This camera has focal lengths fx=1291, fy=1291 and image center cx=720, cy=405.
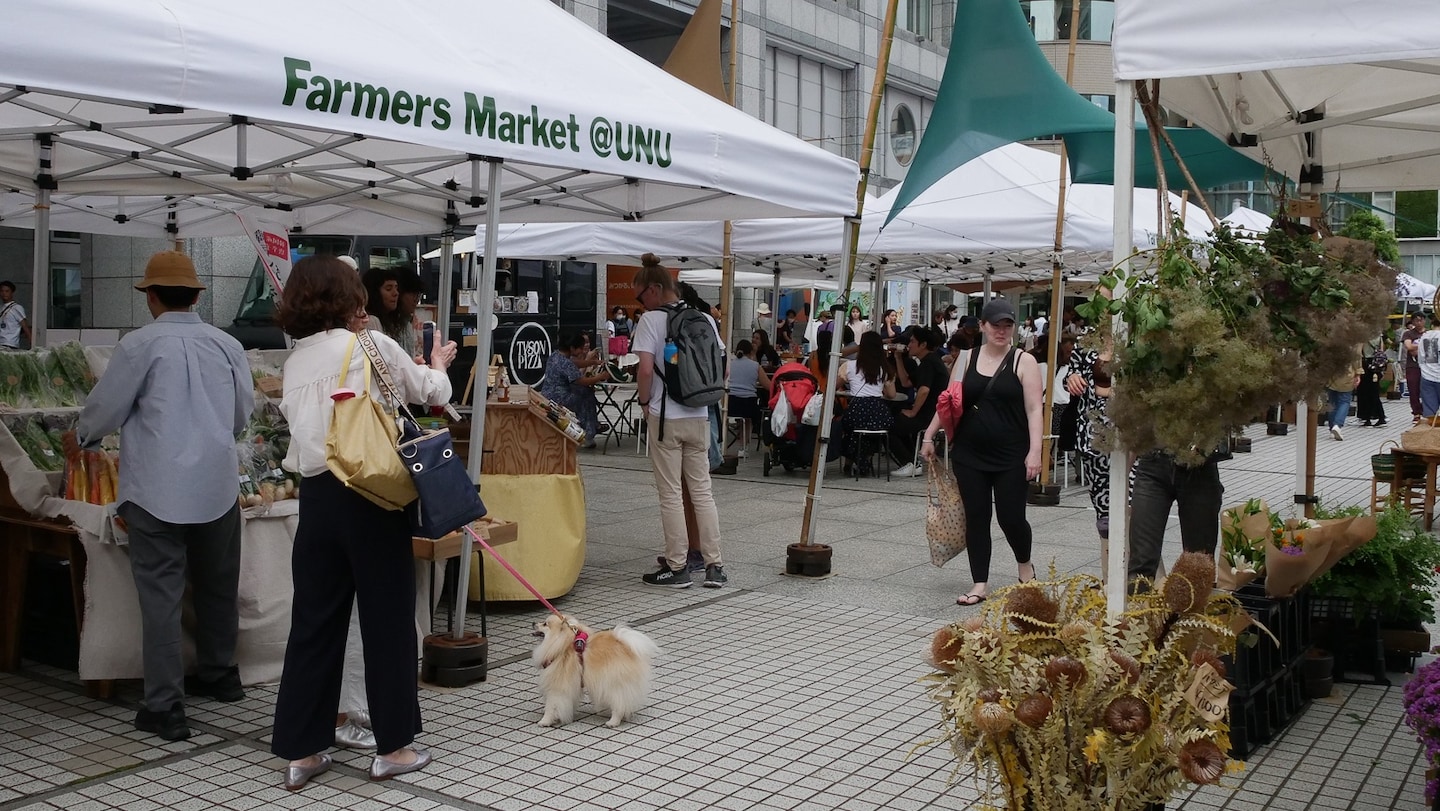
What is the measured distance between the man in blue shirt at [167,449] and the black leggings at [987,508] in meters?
4.14

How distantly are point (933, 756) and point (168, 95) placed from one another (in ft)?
12.1

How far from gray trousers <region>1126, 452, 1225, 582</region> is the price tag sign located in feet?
8.43

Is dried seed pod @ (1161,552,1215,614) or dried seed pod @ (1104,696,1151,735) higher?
dried seed pod @ (1161,552,1215,614)

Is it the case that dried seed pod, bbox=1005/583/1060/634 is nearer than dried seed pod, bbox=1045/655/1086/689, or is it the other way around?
dried seed pod, bbox=1045/655/1086/689

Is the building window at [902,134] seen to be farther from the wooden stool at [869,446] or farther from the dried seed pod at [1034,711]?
the dried seed pod at [1034,711]

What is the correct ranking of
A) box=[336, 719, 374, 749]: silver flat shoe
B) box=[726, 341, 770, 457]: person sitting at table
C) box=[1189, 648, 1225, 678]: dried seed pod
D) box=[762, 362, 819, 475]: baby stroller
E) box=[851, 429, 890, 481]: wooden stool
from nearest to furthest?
box=[1189, 648, 1225, 678]: dried seed pod, box=[336, 719, 374, 749]: silver flat shoe, box=[762, 362, 819, 475]: baby stroller, box=[851, 429, 890, 481]: wooden stool, box=[726, 341, 770, 457]: person sitting at table

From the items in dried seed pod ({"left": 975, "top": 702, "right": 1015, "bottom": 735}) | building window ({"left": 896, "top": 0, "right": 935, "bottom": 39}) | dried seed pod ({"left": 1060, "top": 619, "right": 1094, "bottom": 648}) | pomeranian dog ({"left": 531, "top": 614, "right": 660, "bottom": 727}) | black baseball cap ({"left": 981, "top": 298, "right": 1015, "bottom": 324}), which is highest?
building window ({"left": 896, "top": 0, "right": 935, "bottom": 39})

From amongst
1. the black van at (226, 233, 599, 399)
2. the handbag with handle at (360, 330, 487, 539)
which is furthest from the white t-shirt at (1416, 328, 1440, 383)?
the handbag with handle at (360, 330, 487, 539)

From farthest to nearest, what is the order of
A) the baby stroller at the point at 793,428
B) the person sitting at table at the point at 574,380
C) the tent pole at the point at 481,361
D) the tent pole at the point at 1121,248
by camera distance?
the person sitting at table at the point at 574,380 < the baby stroller at the point at 793,428 < the tent pole at the point at 481,361 < the tent pole at the point at 1121,248

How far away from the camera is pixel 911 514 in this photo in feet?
36.7

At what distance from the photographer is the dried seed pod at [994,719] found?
309 cm

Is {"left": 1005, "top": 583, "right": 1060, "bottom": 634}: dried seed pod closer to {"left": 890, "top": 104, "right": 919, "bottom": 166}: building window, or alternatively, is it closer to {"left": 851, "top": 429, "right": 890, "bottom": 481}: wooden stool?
{"left": 851, "top": 429, "right": 890, "bottom": 481}: wooden stool

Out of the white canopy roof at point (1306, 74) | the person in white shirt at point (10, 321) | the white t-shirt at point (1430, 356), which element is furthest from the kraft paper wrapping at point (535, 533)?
the white t-shirt at point (1430, 356)

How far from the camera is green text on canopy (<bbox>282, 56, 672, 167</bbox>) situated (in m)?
4.74
